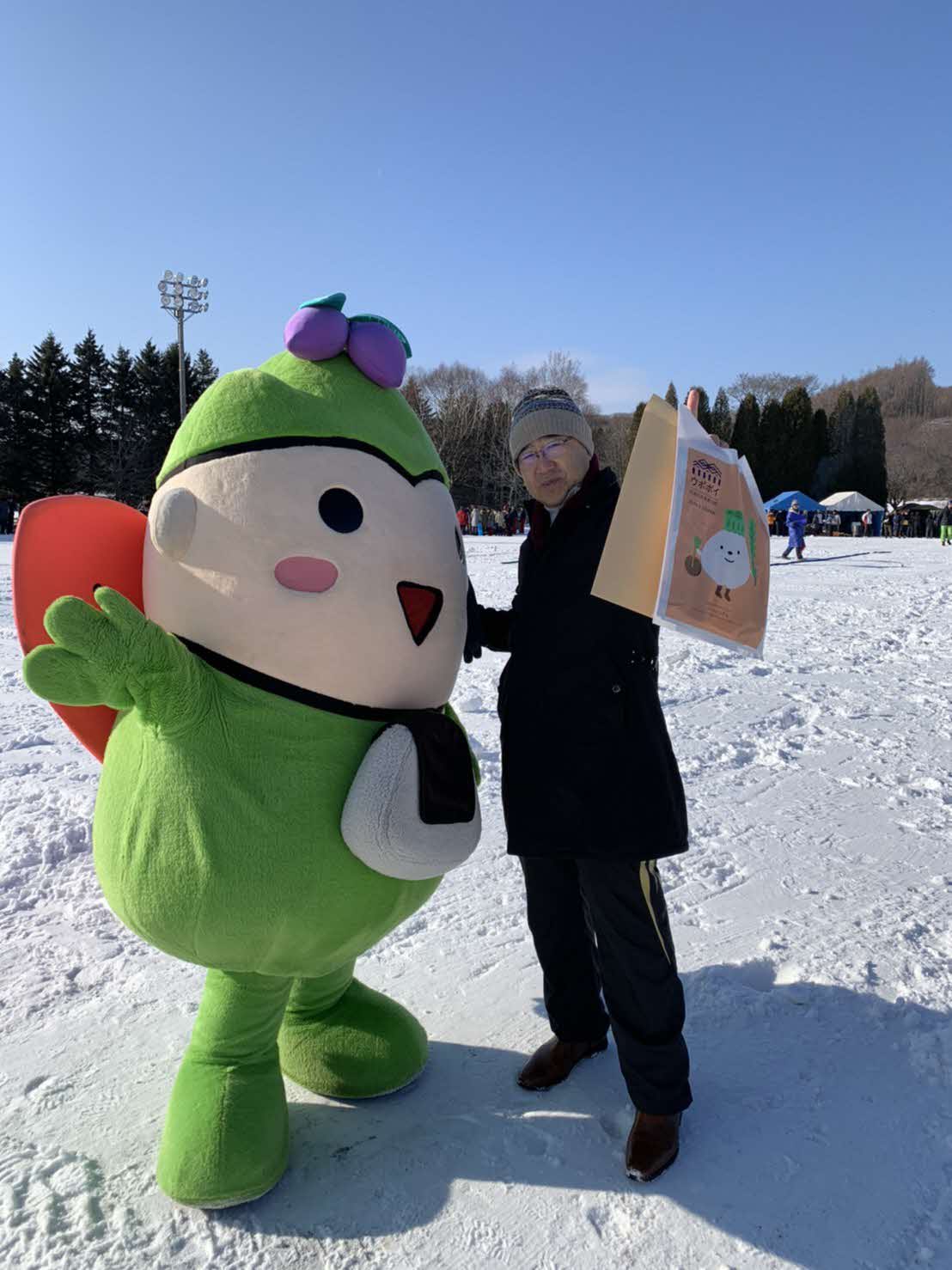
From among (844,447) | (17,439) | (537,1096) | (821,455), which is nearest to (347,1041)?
(537,1096)

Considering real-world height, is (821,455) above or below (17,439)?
above

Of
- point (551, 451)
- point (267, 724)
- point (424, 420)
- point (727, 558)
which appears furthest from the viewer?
point (424, 420)

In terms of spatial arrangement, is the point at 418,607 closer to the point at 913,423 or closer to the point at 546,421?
the point at 546,421

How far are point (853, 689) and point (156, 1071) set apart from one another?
18.5 feet

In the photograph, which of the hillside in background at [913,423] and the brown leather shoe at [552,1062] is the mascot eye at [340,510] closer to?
the brown leather shoe at [552,1062]

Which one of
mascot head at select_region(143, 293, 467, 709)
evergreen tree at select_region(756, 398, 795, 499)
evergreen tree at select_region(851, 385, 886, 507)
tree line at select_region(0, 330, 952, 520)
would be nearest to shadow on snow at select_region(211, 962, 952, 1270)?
mascot head at select_region(143, 293, 467, 709)

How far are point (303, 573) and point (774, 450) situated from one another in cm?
5597

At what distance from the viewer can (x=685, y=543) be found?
76.9 inches

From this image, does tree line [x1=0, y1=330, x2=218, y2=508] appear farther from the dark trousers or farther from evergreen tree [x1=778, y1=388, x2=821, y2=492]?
the dark trousers

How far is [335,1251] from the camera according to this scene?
183 centimetres

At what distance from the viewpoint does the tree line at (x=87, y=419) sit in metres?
40.5

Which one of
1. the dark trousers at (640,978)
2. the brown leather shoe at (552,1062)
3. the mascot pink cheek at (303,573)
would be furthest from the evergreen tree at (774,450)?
the mascot pink cheek at (303,573)

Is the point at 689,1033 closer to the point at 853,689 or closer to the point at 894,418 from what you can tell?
the point at 853,689

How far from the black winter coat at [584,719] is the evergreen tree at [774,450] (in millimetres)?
54732
